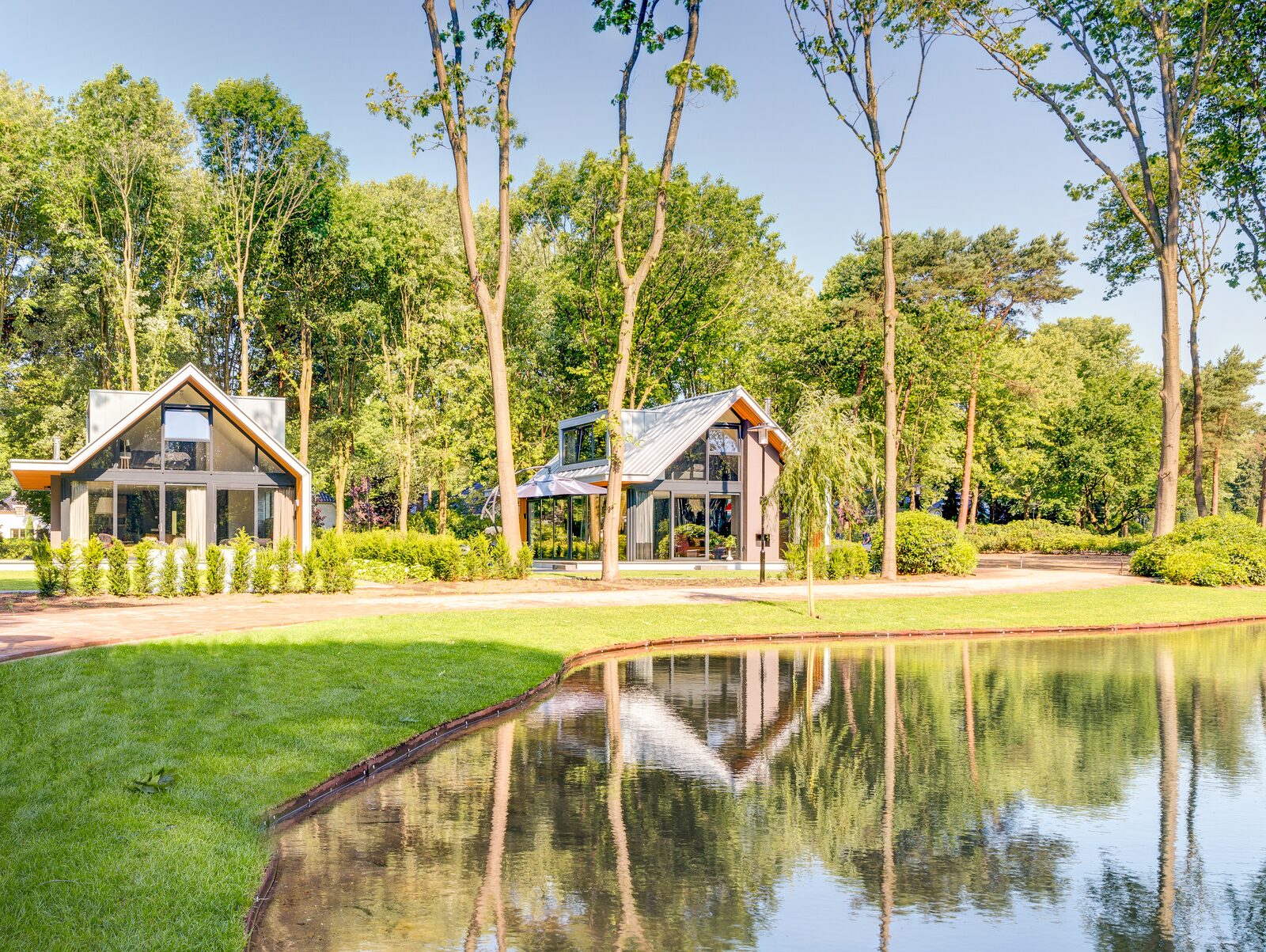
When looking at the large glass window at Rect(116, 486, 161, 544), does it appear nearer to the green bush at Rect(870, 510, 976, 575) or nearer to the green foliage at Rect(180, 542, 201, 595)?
the green foliage at Rect(180, 542, 201, 595)

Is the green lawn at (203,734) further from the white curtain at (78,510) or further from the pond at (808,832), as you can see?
the white curtain at (78,510)

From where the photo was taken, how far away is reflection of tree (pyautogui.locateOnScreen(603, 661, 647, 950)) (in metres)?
4.28

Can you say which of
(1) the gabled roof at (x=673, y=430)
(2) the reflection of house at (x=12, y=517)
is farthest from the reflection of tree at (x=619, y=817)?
(2) the reflection of house at (x=12, y=517)

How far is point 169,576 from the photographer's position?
18.5 metres

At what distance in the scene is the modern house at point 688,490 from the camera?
32.5 metres

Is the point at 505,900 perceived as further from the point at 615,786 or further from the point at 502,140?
the point at 502,140

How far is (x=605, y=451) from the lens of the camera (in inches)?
1398

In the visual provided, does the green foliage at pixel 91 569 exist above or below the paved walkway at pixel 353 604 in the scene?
above

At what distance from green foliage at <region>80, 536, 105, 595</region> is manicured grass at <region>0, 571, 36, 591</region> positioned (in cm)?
297

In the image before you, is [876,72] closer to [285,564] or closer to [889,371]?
[889,371]

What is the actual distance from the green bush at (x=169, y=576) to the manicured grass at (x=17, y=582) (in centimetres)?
395

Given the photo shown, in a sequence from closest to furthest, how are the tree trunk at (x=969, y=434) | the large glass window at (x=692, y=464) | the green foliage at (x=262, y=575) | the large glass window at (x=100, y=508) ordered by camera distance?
the green foliage at (x=262, y=575) → the large glass window at (x=100, y=508) → the large glass window at (x=692, y=464) → the tree trunk at (x=969, y=434)

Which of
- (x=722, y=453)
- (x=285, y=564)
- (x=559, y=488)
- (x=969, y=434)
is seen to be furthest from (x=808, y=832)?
(x=969, y=434)

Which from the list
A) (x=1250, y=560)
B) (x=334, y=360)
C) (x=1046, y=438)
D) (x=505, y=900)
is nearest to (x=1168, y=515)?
(x=1250, y=560)
